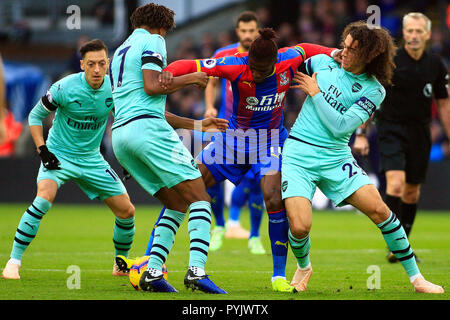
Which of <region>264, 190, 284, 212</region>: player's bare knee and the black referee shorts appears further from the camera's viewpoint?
the black referee shorts

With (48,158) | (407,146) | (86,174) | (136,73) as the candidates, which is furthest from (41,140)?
(407,146)

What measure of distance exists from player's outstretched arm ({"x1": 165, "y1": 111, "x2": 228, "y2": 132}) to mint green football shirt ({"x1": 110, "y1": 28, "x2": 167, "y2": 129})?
0.33 m

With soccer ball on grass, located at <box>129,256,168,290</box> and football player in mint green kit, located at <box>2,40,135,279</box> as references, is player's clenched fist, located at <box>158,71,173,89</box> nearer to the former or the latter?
soccer ball on grass, located at <box>129,256,168,290</box>

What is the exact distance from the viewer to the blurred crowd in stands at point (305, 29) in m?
19.0

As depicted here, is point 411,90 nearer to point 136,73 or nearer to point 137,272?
point 136,73

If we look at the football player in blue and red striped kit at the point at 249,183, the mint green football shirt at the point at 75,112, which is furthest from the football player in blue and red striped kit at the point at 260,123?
the football player in blue and red striped kit at the point at 249,183

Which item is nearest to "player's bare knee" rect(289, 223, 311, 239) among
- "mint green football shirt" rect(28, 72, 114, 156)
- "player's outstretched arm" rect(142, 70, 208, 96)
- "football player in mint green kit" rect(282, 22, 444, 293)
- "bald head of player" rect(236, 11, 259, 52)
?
"football player in mint green kit" rect(282, 22, 444, 293)

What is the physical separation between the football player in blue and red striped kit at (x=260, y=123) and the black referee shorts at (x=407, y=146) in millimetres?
2362

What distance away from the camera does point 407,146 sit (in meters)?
9.25

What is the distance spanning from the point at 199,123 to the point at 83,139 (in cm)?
174

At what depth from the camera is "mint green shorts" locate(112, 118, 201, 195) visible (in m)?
6.27

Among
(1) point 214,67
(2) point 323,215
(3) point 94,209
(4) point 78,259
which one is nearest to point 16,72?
(3) point 94,209

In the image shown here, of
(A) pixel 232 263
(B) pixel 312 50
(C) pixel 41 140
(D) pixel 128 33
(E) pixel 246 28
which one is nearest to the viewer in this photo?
(B) pixel 312 50

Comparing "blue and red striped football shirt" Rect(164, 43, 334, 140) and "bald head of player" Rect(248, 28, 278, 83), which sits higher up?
"bald head of player" Rect(248, 28, 278, 83)
